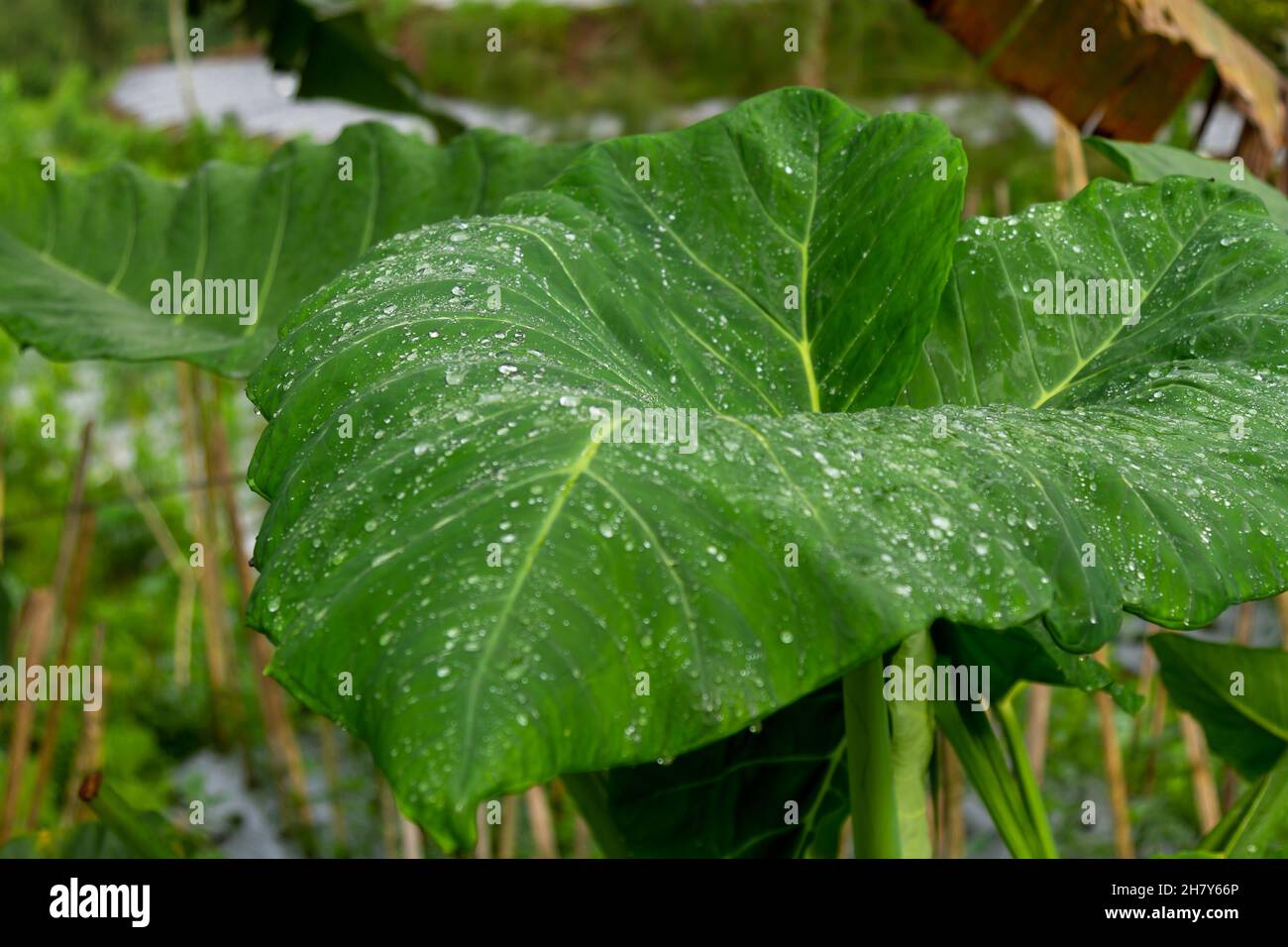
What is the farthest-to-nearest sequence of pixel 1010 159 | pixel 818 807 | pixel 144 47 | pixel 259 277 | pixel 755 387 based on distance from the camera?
1. pixel 144 47
2. pixel 1010 159
3. pixel 259 277
4. pixel 818 807
5. pixel 755 387

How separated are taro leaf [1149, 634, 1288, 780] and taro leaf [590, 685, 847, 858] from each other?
28cm

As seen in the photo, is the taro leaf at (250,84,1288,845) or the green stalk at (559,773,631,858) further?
the green stalk at (559,773,631,858)

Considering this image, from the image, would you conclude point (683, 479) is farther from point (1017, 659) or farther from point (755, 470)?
point (1017, 659)

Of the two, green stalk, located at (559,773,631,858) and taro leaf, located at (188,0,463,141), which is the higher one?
taro leaf, located at (188,0,463,141)

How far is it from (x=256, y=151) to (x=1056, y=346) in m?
3.35

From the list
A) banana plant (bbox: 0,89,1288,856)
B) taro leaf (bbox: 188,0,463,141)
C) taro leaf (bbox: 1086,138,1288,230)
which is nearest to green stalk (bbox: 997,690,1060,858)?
banana plant (bbox: 0,89,1288,856)

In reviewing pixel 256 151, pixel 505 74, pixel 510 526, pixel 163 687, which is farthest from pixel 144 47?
pixel 510 526

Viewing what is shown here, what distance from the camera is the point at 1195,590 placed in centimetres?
46

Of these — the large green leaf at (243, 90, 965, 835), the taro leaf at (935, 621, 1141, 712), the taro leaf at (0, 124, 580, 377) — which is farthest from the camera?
the taro leaf at (0, 124, 580, 377)

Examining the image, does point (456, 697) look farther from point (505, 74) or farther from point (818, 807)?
point (505, 74)

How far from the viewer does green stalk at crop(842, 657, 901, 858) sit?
60 cm

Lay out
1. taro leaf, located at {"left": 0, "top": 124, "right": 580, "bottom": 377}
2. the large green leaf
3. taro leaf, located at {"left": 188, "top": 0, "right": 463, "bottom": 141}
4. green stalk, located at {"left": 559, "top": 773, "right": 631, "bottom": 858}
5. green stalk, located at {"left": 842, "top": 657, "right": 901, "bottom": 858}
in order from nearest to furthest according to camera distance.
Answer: the large green leaf, green stalk, located at {"left": 842, "top": 657, "right": 901, "bottom": 858}, green stalk, located at {"left": 559, "top": 773, "right": 631, "bottom": 858}, taro leaf, located at {"left": 0, "top": 124, "right": 580, "bottom": 377}, taro leaf, located at {"left": 188, "top": 0, "right": 463, "bottom": 141}

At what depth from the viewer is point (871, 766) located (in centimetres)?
61

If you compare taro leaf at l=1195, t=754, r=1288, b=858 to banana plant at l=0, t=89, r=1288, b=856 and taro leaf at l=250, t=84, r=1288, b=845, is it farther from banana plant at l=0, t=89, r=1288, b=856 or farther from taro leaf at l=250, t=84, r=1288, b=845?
A: taro leaf at l=250, t=84, r=1288, b=845
